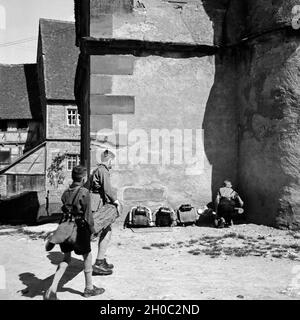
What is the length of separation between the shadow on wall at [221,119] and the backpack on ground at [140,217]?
157 centimetres

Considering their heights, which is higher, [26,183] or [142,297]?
[142,297]

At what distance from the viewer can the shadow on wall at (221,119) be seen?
944cm

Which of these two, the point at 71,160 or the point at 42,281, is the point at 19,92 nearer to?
the point at 71,160

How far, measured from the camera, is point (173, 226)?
8766 mm

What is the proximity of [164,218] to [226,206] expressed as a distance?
1250mm

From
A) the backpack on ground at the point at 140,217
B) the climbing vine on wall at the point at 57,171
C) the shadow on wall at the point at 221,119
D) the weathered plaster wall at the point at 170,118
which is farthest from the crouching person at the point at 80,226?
the climbing vine on wall at the point at 57,171

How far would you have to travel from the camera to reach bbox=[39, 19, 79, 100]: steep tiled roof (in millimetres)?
31334

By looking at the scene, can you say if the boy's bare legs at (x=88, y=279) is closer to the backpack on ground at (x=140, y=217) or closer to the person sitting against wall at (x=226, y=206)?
the backpack on ground at (x=140, y=217)

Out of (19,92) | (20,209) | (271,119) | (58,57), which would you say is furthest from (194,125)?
(19,92)

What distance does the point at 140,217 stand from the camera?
8688 millimetres

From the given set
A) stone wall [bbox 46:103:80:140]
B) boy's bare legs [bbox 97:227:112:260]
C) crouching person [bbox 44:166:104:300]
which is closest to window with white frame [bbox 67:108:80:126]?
stone wall [bbox 46:103:80:140]
